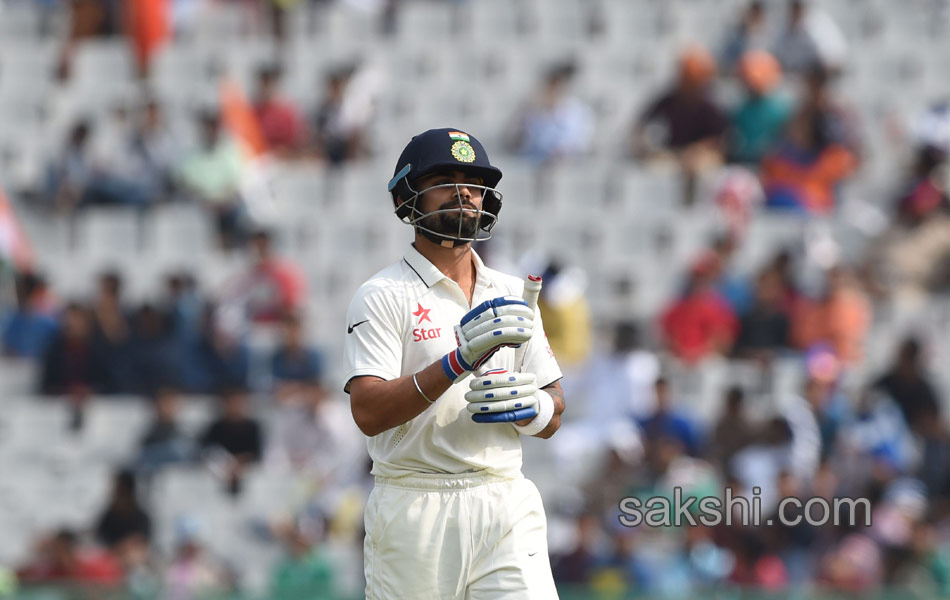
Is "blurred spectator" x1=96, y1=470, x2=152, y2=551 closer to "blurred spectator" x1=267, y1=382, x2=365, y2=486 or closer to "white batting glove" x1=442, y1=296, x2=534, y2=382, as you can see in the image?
"blurred spectator" x1=267, y1=382, x2=365, y2=486

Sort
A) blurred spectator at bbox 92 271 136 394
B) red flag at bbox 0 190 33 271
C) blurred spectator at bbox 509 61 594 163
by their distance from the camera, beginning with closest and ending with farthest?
blurred spectator at bbox 92 271 136 394 → red flag at bbox 0 190 33 271 → blurred spectator at bbox 509 61 594 163

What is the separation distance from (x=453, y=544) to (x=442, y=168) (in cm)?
116

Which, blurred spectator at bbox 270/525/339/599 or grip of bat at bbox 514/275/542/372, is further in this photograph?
blurred spectator at bbox 270/525/339/599

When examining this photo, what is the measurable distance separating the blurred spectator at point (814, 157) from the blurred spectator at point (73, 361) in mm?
5525

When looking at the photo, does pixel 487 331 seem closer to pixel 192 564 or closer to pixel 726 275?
pixel 192 564

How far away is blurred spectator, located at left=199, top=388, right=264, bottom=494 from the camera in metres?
11.9

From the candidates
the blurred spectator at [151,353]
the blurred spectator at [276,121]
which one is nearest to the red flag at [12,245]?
the blurred spectator at [151,353]

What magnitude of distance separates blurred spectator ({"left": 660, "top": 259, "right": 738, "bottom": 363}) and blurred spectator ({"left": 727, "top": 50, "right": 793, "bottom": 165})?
6.41 ft

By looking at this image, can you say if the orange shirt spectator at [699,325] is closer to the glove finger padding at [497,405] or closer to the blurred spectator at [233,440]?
the blurred spectator at [233,440]

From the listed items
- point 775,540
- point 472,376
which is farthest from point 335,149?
point 472,376

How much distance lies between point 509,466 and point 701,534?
5393mm

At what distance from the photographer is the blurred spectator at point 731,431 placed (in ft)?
35.9

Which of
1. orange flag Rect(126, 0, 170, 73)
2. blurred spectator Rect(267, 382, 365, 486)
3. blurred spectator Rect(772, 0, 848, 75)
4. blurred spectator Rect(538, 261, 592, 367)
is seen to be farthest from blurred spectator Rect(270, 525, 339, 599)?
orange flag Rect(126, 0, 170, 73)

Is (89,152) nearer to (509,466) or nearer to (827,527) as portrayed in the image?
(827,527)
